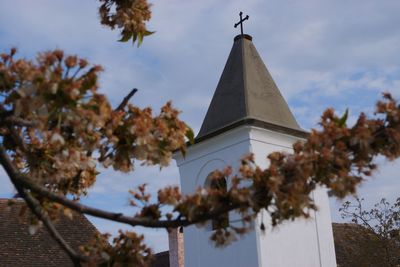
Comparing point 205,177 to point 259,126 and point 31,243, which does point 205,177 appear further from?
point 31,243

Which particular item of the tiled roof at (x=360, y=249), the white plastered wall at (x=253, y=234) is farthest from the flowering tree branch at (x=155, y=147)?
the tiled roof at (x=360, y=249)

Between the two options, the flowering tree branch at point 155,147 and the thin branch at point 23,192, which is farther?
the thin branch at point 23,192

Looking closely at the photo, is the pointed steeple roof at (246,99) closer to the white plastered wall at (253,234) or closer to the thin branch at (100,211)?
the white plastered wall at (253,234)

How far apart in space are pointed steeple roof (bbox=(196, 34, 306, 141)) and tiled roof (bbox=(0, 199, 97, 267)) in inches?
150

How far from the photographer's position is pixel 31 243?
1375 cm

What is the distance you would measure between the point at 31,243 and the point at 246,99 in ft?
20.4

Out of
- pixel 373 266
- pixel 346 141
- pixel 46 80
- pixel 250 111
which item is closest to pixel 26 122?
pixel 46 80

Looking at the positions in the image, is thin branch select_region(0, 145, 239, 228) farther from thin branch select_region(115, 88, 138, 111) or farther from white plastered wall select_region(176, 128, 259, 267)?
white plastered wall select_region(176, 128, 259, 267)

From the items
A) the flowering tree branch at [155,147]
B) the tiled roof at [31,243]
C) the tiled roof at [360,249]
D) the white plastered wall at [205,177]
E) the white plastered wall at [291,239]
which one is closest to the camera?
the flowering tree branch at [155,147]

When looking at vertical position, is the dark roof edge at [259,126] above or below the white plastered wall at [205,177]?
above

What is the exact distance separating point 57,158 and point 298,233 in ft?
27.6

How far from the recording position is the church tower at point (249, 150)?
1042cm

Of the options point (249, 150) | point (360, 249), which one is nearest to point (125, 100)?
point (249, 150)

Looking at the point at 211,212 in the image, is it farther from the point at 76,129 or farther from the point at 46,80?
the point at 46,80
